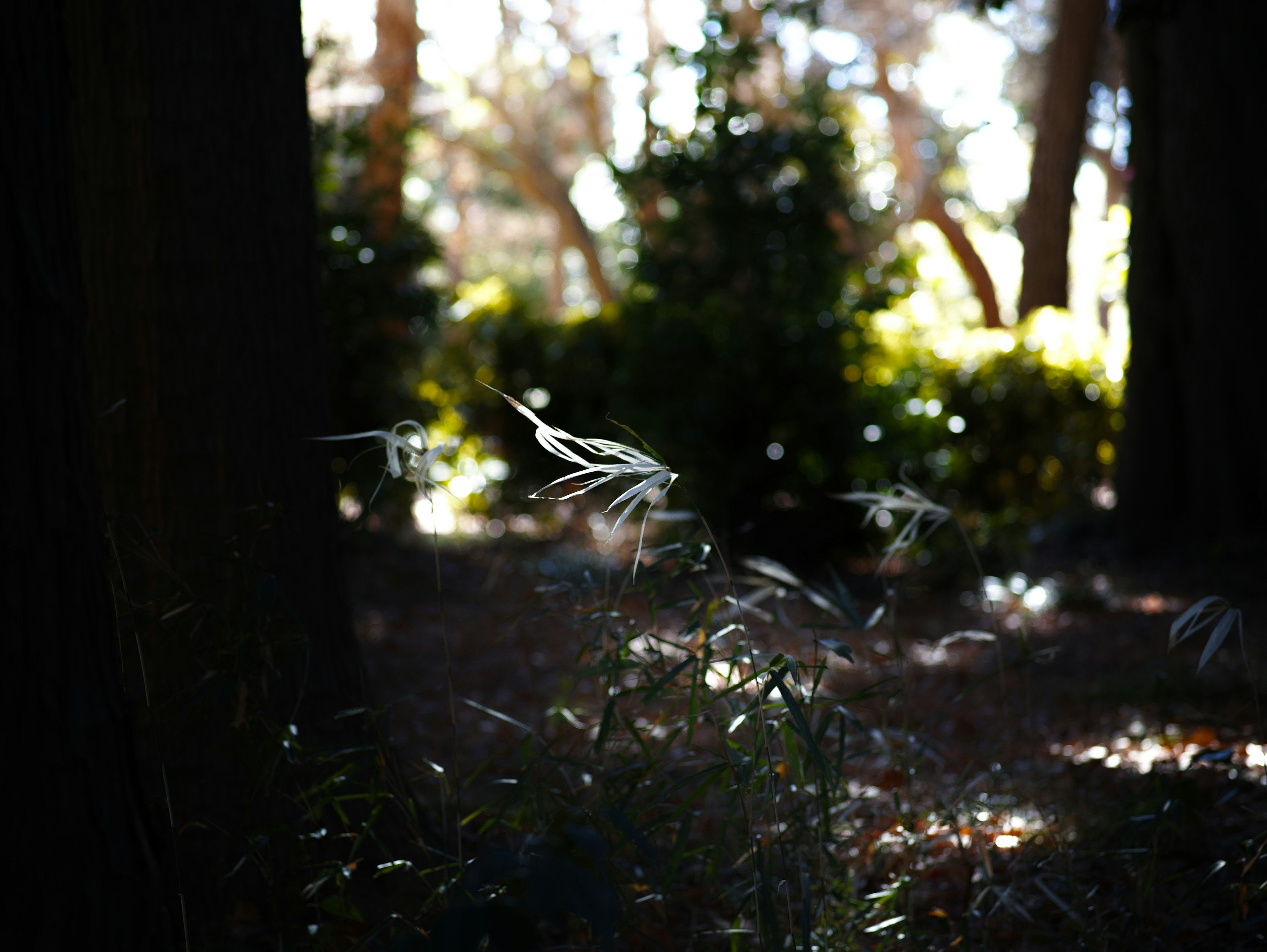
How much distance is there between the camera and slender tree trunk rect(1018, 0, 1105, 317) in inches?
463

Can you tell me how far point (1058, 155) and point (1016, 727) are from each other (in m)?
10.4

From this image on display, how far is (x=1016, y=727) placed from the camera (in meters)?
4.09

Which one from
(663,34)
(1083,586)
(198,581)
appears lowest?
(1083,586)

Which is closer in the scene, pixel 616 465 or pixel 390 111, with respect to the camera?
pixel 616 465

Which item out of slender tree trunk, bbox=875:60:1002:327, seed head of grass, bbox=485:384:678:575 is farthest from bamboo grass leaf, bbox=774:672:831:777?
slender tree trunk, bbox=875:60:1002:327

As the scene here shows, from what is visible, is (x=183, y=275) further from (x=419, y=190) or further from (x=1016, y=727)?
(x=419, y=190)

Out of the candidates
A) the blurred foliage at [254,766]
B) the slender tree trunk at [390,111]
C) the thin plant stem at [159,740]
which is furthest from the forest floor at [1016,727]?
the slender tree trunk at [390,111]

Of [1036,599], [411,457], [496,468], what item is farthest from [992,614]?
[496,468]

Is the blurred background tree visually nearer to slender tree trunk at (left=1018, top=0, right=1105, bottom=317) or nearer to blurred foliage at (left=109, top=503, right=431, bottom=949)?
slender tree trunk at (left=1018, top=0, right=1105, bottom=317)

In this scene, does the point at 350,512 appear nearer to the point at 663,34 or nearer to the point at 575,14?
the point at 663,34

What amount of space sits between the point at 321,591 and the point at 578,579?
0.66 meters

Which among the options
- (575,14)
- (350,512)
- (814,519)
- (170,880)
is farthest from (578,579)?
(575,14)

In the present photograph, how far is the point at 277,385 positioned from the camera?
100 inches

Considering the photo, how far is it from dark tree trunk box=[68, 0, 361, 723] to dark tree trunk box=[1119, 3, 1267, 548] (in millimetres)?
5775
